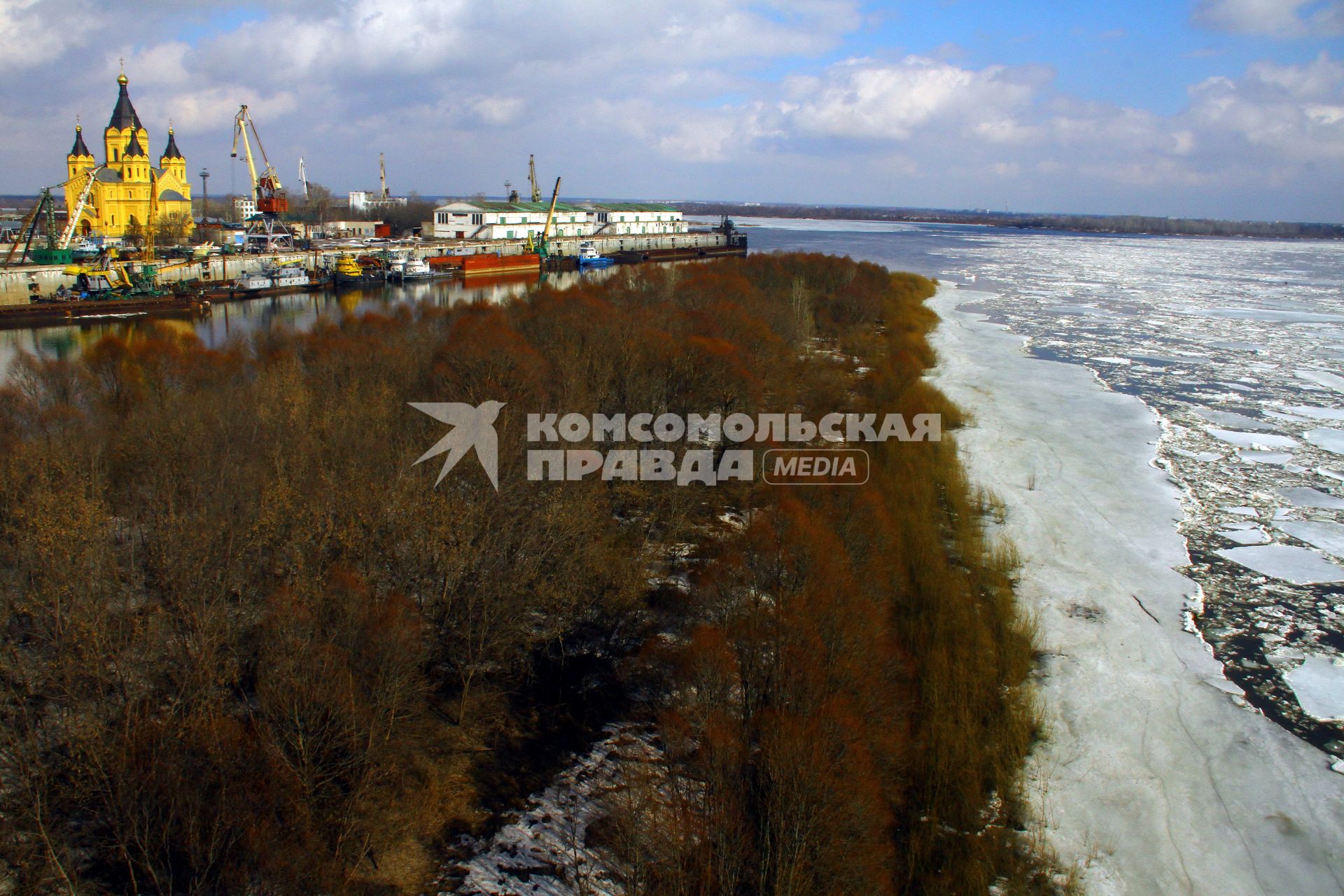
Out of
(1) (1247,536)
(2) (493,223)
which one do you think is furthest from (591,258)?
(1) (1247,536)

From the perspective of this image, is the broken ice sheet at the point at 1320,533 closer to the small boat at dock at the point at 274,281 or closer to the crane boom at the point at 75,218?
the small boat at dock at the point at 274,281

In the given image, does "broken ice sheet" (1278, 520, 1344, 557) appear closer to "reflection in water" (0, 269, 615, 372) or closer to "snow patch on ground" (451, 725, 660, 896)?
"snow patch on ground" (451, 725, 660, 896)

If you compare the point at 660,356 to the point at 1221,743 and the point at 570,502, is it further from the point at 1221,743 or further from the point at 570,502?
the point at 1221,743

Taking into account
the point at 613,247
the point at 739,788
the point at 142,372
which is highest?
the point at 613,247

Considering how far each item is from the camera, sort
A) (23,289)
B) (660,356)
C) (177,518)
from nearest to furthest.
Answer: (177,518)
(660,356)
(23,289)

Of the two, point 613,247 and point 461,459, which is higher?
point 613,247

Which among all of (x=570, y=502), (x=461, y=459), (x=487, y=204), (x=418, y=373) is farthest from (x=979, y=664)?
(x=487, y=204)
